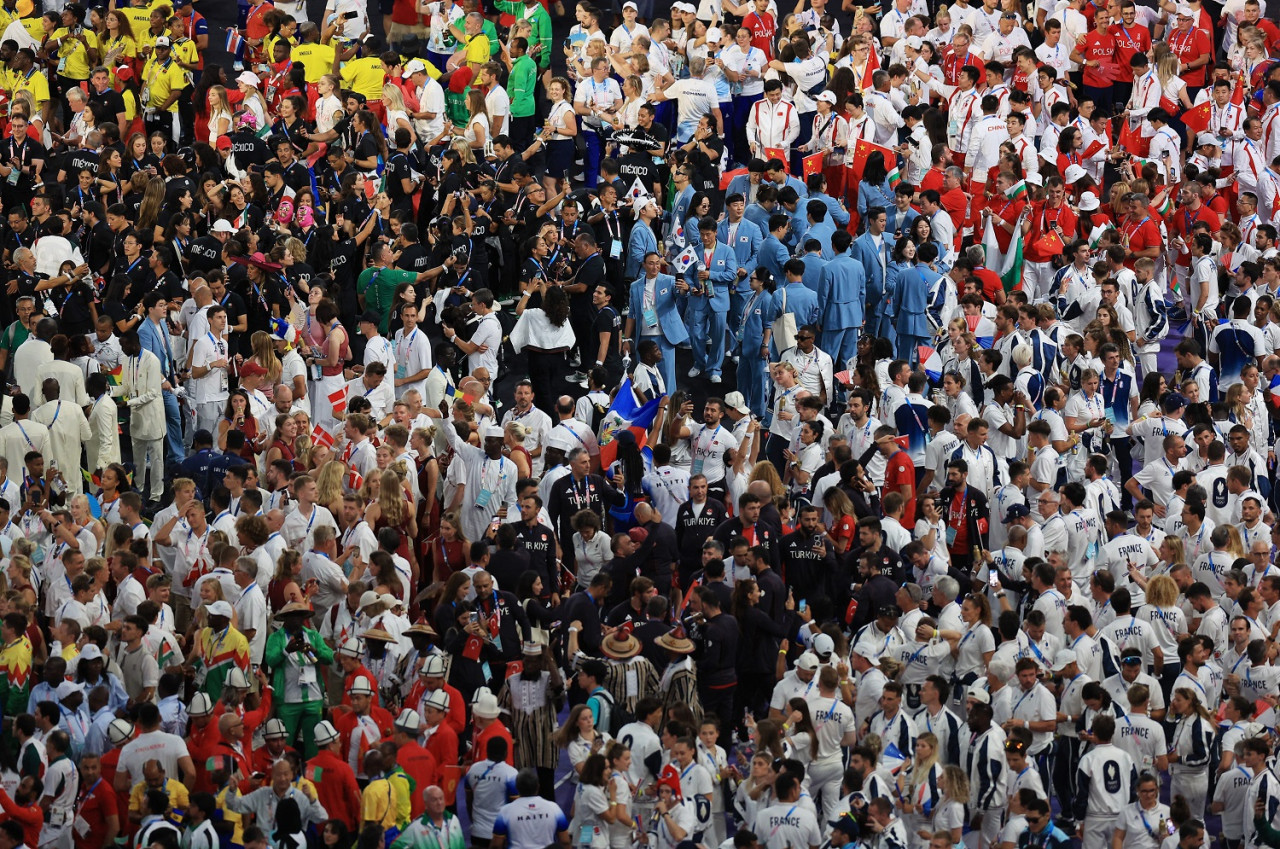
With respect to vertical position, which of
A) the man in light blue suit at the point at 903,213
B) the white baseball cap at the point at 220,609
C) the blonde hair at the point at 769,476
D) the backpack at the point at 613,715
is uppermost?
the man in light blue suit at the point at 903,213

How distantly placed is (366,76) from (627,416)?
689cm

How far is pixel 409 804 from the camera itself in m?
12.6

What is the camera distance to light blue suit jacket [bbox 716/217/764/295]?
1902 cm

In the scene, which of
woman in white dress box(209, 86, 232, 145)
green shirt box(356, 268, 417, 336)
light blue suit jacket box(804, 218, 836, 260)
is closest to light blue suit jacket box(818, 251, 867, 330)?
light blue suit jacket box(804, 218, 836, 260)

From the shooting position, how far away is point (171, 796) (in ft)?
41.1

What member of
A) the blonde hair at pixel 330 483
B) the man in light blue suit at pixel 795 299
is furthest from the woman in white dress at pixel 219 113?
the blonde hair at pixel 330 483

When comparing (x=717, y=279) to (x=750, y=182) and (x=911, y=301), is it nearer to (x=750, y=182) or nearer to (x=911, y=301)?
(x=911, y=301)

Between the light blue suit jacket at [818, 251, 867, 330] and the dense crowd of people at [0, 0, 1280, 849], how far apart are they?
2.2 inches

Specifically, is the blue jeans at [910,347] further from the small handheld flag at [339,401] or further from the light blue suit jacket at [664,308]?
the small handheld flag at [339,401]

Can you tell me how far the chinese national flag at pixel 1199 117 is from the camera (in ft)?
73.5

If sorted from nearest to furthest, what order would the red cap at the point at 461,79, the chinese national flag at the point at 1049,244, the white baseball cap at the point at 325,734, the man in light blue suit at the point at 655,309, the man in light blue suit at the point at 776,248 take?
the white baseball cap at the point at 325,734 → the man in light blue suit at the point at 655,309 → the man in light blue suit at the point at 776,248 → the chinese national flag at the point at 1049,244 → the red cap at the point at 461,79

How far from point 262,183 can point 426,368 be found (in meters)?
2.96

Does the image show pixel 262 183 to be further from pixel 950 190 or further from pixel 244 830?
pixel 244 830

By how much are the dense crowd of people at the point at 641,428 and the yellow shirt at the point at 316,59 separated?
0.14 feet
